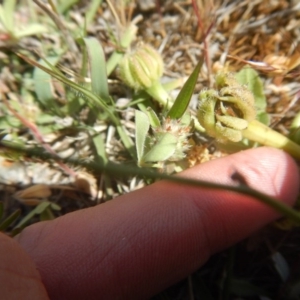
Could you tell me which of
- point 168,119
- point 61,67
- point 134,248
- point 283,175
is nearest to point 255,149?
point 283,175

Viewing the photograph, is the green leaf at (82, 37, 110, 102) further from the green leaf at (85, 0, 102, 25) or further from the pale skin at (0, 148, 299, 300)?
the pale skin at (0, 148, 299, 300)

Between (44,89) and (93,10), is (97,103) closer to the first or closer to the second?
(44,89)

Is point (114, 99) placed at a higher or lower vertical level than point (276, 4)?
lower

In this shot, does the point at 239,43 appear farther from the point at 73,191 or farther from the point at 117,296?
the point at 117,296

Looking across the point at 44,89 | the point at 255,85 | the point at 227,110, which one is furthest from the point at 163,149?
the point at 44,89

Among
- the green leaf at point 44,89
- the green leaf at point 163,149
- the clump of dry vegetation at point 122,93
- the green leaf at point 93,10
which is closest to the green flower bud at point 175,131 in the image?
the green leaf at point 163,149

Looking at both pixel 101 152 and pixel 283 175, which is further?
pixel 101 152
